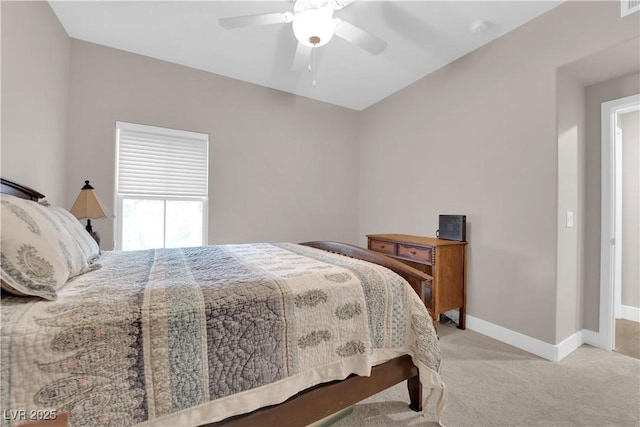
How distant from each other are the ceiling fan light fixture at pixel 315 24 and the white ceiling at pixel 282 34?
0.51 meters

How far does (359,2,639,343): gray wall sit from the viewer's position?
2.13 meters

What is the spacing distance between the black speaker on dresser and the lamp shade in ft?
10.5

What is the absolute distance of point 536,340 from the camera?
2.20 metres

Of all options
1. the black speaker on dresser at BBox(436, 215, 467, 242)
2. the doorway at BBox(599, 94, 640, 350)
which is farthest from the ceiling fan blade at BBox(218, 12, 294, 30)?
the doorway at BBox(599, 94, 640, 350)

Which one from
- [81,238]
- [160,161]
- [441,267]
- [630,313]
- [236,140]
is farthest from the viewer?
[236,140]

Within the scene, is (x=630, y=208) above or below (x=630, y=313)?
above

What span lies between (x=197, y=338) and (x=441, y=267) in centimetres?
226

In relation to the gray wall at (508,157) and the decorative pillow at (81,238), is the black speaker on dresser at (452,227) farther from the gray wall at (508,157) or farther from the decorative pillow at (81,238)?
the decorative pillow at (81,238)

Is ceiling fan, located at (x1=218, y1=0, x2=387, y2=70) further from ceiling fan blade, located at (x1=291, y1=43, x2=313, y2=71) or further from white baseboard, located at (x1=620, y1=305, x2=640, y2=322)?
white baseboard, located at (x1=620, y1=305, x2=640, y2=322)

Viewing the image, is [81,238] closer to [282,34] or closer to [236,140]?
[236,140]

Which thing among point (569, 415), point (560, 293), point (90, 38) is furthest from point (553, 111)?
point (90, 38)

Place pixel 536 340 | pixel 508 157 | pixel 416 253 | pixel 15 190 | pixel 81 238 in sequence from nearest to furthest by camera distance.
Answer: pixel 81 238 → pixel 15 190 → pixel 536 340 → pixel 508 157 → pixel 416 253

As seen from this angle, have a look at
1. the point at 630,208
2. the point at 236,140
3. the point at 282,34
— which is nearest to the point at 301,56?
the point at 282,34

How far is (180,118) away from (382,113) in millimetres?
2669
